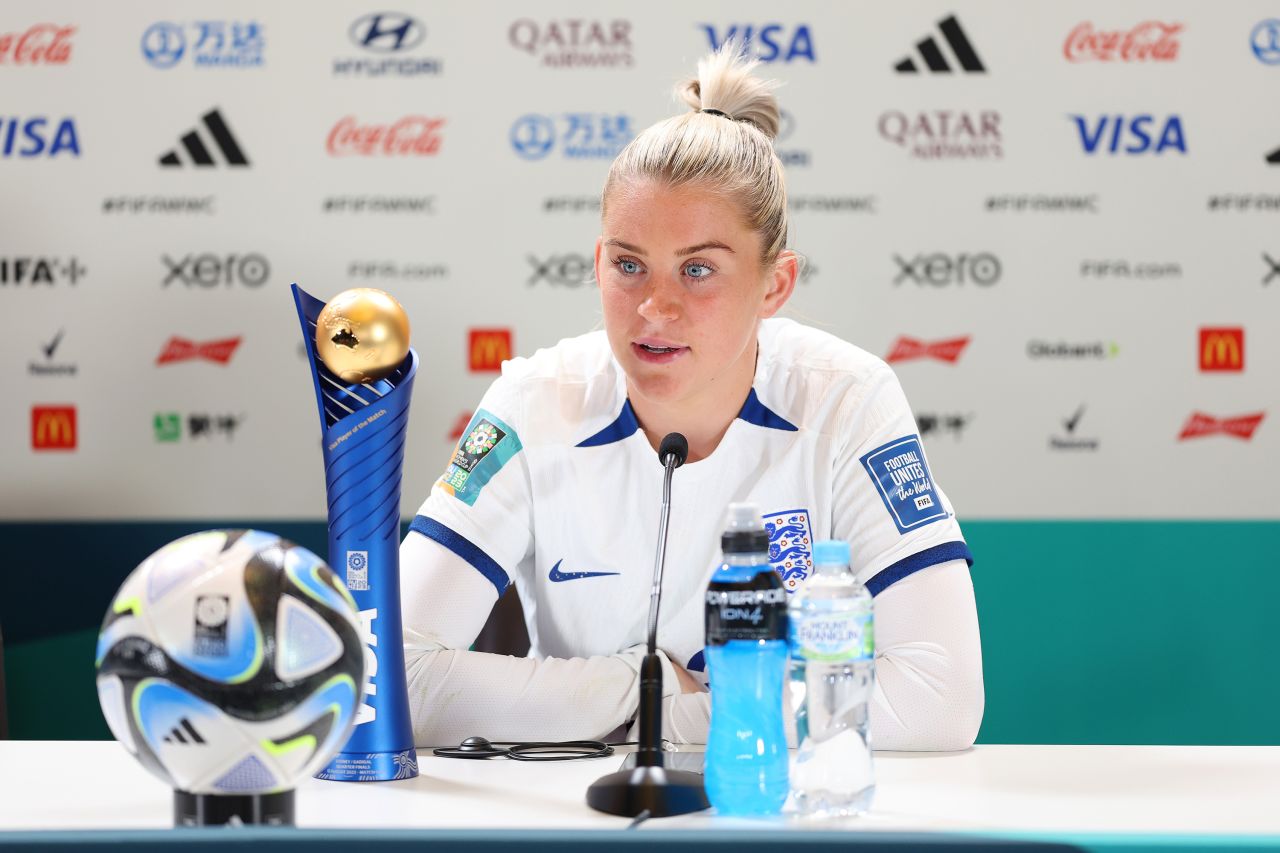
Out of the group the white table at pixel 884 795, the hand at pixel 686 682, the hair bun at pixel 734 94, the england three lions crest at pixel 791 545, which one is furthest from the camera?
the hair bun at pixel 734 94

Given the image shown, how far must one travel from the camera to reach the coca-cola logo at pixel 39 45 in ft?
10.3

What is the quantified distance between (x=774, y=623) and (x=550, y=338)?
2169mm

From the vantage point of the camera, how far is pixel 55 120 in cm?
314

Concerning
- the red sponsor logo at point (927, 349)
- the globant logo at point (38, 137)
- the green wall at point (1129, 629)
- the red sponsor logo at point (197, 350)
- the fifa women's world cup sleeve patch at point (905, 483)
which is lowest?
the green wall at point (1129, 629)

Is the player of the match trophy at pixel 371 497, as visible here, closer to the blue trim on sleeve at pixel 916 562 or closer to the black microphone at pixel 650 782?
the black microphone at pixel 650 782

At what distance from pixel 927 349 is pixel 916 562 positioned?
166 cm

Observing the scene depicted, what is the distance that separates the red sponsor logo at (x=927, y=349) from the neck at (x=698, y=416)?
1448 mm

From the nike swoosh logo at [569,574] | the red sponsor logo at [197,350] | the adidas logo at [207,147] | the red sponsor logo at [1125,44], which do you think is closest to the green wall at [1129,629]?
the red sponsor logo at [197,350]

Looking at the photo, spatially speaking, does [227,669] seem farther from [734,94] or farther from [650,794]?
[734,94]

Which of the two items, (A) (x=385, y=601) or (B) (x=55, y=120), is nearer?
(A) (x=385, y=601)

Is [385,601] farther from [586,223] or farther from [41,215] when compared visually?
[41,215]

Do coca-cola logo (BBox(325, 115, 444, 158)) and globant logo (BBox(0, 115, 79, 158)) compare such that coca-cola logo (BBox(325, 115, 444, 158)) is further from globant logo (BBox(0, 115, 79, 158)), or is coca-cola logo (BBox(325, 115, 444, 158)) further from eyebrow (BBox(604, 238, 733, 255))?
eyebrow (BBox(604, 238, 733, 255))

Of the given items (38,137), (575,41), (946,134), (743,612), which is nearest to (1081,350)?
(946,134)

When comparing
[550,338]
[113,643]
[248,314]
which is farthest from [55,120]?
[113,643]
